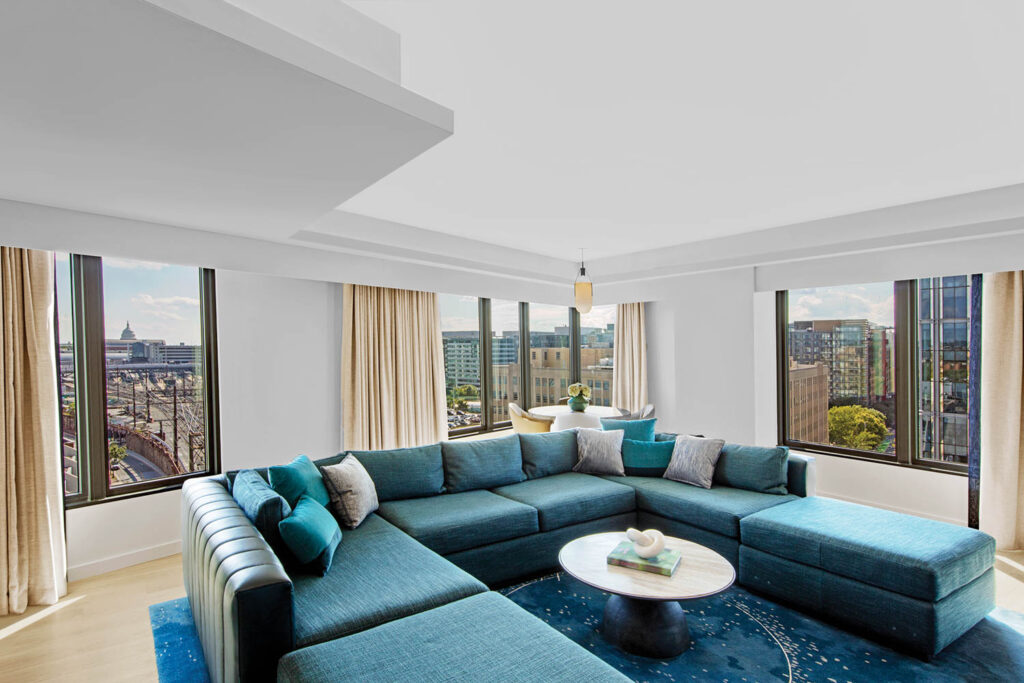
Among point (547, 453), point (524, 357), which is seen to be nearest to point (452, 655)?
point (547, 453)

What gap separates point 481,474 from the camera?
12.8 feet

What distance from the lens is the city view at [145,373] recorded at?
3566 mm

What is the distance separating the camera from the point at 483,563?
321cm

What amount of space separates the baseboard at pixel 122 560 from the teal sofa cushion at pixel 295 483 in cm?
169

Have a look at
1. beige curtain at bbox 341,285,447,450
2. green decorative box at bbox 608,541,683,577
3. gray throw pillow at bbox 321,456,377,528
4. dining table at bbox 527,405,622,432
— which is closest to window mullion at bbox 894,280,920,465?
dining table at bbox 527,405,622,432

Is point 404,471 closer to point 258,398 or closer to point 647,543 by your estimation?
point 258,398

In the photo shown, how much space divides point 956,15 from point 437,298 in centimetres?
449

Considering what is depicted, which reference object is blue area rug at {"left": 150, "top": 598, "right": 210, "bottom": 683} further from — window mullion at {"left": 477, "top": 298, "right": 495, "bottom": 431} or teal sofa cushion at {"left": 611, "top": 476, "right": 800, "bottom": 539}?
window mullion at {"left": 477, "top": 298, "right": 495, "bottom": 431}

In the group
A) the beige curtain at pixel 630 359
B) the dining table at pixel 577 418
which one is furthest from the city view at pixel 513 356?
the dining table at pixel 577 418

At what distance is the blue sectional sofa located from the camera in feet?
5.96

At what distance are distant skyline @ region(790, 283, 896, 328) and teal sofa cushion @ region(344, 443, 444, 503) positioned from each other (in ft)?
12.9

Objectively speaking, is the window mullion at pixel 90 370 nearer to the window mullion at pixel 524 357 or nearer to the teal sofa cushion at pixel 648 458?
the teal sofa cushion at pixel 648 458

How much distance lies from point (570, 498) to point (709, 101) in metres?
2.57

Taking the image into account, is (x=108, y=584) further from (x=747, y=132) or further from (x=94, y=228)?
(x=747, y=132)
